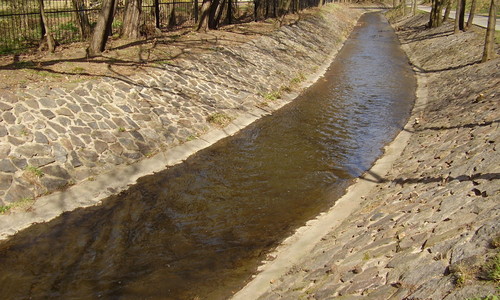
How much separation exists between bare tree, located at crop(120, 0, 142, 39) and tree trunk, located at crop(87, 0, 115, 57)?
3.01 meters

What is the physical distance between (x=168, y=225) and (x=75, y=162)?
292 centimetres

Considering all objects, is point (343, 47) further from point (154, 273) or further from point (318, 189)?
point (154, 273)

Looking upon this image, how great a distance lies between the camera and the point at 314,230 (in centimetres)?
870

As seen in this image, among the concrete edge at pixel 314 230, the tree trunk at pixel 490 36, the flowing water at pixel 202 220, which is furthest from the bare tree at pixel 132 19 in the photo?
the tree trunk at pixel 490 36

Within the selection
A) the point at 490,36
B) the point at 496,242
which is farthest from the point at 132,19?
the point at 496,242

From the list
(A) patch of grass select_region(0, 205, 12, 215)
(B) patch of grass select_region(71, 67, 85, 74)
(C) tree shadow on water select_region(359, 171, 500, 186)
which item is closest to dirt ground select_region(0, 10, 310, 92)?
(B) patch of grass select_region(71, 67, 85, 74)

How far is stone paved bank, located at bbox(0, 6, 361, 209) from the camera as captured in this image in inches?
376

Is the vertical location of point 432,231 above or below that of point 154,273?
above

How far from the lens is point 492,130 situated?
34.0 ft

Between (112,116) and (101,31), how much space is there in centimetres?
468

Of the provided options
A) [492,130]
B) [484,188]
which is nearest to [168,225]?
[484,188]

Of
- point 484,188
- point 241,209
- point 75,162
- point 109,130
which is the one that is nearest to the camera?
point 484,188

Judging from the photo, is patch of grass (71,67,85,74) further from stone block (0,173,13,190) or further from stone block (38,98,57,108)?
stone block (0,173,13,190)

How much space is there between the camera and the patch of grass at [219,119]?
14156 millimetres
